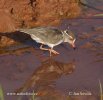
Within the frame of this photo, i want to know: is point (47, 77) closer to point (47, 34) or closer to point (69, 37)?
point (47, 34)

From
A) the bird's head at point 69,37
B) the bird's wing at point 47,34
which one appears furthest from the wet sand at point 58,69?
the bird's wing at point 47,34

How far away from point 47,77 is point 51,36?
1.16 meters

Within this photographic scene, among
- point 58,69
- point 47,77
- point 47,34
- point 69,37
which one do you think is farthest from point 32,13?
point 47,77

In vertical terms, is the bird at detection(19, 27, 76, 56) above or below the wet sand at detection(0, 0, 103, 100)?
above

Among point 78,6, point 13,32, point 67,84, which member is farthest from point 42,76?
point 78,6

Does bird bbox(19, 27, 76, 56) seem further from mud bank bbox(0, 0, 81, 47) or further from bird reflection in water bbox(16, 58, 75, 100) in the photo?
mud bank bbox(0, 0, 81, 47)

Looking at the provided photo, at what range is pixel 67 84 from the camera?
781 cm

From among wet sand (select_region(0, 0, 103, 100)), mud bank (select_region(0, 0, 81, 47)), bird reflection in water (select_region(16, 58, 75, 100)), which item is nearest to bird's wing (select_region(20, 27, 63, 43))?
wet sand (select_region(0, 0, 103, 100))

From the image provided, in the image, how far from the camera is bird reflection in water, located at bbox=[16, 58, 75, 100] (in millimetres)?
7533

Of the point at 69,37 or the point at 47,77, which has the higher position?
the point at 69,37

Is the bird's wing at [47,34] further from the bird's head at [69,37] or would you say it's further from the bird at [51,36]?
the bird's head at [69,37]

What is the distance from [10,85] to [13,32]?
2.18 meters

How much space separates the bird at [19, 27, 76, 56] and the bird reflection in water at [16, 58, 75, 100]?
0.37 m

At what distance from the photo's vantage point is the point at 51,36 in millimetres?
8945
